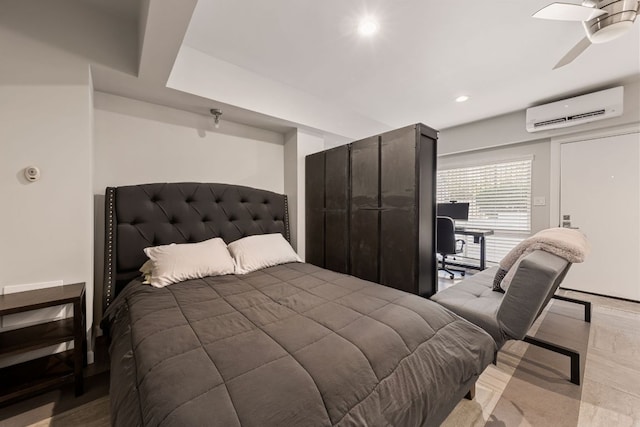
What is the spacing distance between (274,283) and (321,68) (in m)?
2.02

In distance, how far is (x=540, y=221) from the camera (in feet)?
11.4

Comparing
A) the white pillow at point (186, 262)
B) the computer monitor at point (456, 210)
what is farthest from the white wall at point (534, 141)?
the white pillow at point (186, 262)

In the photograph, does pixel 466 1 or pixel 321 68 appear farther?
pixel 321 68

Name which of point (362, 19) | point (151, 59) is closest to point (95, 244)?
point (151, 59)

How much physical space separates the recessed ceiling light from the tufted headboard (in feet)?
5.87

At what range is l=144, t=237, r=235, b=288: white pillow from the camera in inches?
69.7

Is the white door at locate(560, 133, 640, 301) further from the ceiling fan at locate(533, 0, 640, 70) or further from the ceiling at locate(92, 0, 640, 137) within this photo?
the ceiling fan at locate(533, 0, 640, 70)

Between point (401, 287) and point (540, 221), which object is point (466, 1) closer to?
point (401, 287)

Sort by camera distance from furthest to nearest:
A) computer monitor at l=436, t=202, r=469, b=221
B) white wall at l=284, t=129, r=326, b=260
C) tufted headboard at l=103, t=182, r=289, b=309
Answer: computer monitor at l=436, t=202, r=469, b=221
white wall at l=284, t=129, r=326, b=260
tufted headboard at l=103, t=182, r=289, b=309

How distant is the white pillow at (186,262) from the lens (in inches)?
69.7

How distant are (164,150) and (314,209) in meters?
1.62

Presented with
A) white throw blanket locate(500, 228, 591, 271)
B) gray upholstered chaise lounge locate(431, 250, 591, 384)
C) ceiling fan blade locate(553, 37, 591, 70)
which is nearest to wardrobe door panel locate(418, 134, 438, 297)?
gray upholstered chaise lounge locate(431, 250, 591, 384)

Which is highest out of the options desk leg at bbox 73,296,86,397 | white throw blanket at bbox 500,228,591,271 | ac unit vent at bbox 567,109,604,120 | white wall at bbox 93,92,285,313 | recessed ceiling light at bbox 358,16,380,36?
recessed ceiling light at bbox 358,16,380,36

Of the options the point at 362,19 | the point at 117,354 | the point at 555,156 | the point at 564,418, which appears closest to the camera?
the point at 117,354
